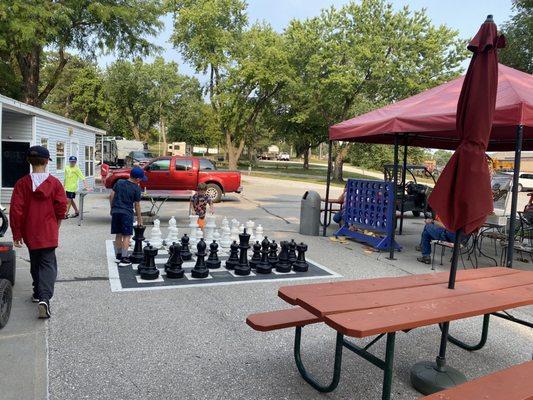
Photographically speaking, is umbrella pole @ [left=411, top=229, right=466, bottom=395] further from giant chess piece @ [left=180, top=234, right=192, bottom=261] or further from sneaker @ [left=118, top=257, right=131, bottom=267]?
sneaker @ [left=118, top=257, right=131, bottom=267]

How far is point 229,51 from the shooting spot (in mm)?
34000

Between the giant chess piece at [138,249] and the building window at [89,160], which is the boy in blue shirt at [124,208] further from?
the building window at [89,160]

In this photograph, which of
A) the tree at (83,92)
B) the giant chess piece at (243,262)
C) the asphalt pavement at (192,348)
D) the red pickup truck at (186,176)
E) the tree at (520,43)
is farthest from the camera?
the tree at (83,92)

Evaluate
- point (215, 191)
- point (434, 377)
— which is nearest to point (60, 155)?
point (215, 191)

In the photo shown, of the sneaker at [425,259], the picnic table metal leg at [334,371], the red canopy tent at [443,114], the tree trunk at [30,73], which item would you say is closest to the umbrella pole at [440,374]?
the picnic table metal leg at [334,371]

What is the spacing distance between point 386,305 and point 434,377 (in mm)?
872

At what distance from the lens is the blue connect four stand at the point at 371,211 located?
29.1ft

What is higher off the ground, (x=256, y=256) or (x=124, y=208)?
(x=124, y=208)

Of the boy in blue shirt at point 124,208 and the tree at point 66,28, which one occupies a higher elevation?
the tree at point 66,28

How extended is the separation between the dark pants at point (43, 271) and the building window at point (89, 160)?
57.8ft

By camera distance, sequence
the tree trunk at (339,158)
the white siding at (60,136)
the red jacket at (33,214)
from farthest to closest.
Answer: the tree trunk at (339,158)
the white siding at (60,136)
the red jacket at (33,214)

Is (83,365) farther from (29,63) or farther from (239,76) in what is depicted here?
(239,76)

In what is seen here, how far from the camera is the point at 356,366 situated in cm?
388

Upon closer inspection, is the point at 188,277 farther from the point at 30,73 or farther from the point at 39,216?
the point at 30,73
